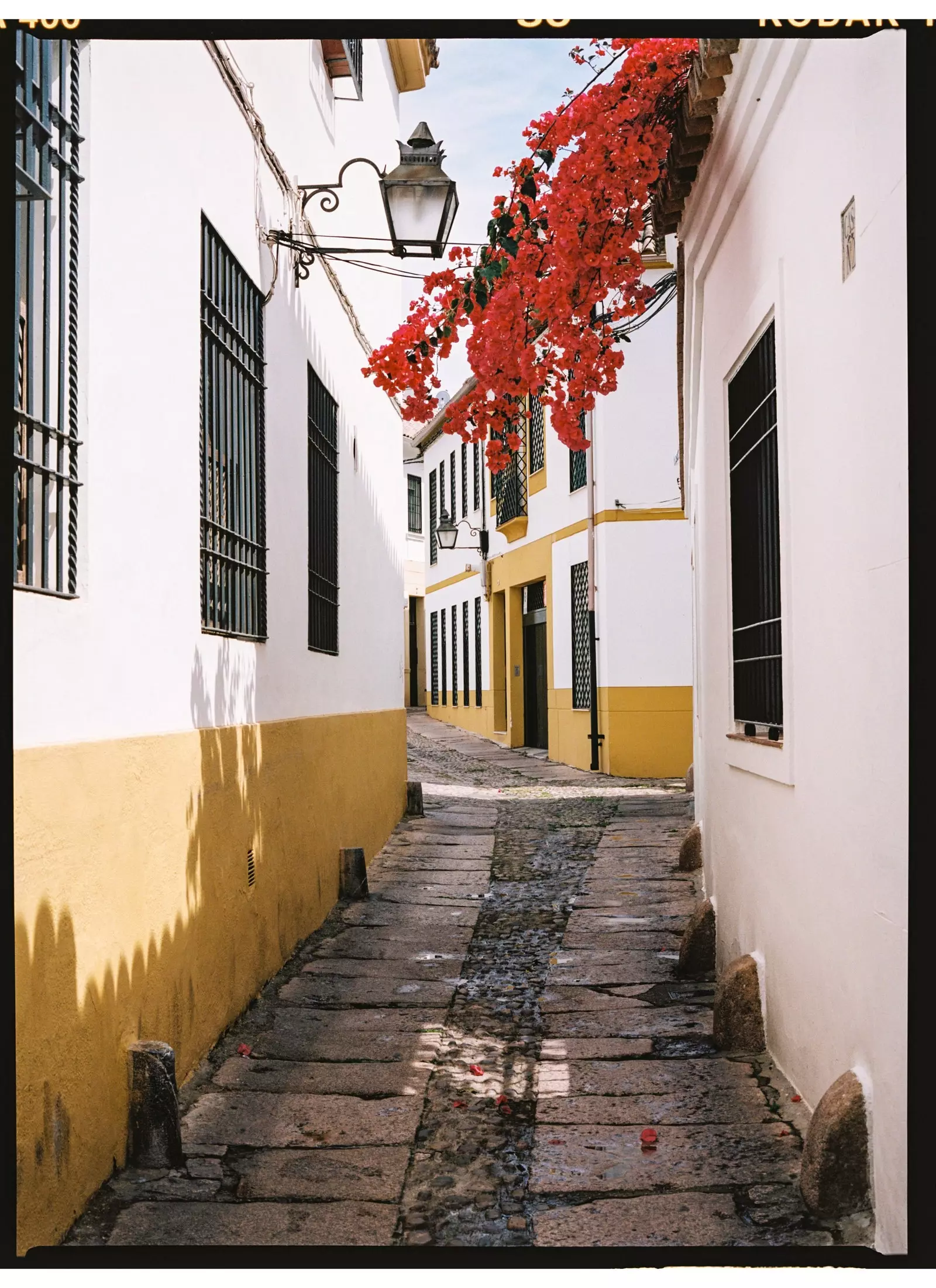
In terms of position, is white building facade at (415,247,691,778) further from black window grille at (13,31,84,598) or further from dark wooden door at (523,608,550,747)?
black window grille at (13,31,84,598)

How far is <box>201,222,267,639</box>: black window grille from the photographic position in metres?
5.17

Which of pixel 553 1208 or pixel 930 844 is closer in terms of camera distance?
pixel 930 844

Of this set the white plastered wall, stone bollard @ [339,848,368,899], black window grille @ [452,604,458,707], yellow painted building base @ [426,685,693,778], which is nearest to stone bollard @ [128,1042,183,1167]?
the white plastered wall

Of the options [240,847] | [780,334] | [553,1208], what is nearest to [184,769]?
[240,847]

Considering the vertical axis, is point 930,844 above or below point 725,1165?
above

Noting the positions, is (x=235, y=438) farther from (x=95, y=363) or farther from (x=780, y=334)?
(x=780, y=334)

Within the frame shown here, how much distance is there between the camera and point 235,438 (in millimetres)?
5668

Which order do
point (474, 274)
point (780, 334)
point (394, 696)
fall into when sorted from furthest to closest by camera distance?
point (394, 696), point (474, 274), point (780, 334)

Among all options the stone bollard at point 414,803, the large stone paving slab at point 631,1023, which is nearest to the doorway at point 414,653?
the stone bollard at point 414,803

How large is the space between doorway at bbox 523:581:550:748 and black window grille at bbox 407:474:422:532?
36.5 feet

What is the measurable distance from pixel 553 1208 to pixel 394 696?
767 cm

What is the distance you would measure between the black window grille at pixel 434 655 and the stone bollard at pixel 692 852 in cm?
1910

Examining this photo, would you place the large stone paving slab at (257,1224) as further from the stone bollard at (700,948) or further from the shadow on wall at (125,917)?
the stone bollard at (700,948)

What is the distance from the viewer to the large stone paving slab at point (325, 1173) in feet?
12.1
